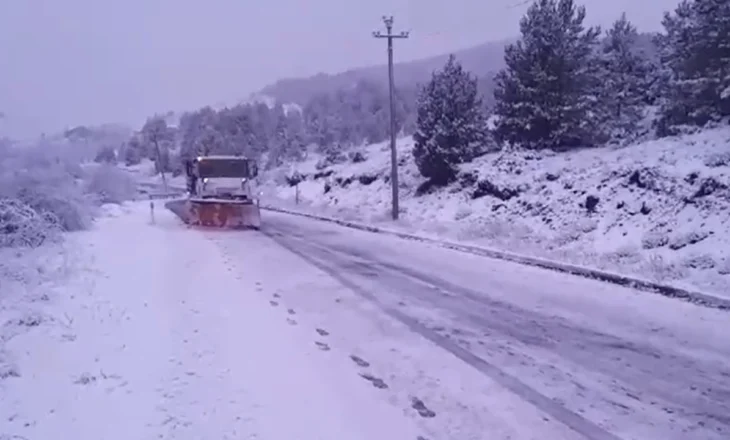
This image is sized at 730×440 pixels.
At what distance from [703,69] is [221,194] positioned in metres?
19.1

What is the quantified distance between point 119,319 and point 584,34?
→ 26.9 metres

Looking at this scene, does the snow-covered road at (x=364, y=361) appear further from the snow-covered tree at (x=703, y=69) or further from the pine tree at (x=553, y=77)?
the pine tree at (x=553, y=77)

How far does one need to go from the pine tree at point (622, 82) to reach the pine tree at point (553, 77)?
66.9 inches

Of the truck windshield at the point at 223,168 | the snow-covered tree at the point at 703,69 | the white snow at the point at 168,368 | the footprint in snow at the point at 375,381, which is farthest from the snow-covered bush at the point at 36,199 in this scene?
the snow-covered tree at the point at 703,69

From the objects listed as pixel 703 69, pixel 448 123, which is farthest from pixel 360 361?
pixel 448 123

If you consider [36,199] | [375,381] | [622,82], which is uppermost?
[622,82]

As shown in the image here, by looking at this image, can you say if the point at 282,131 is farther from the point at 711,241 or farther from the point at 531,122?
the point at 711,241

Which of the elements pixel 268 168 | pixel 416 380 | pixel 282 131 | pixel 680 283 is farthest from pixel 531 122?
pixel 282 131

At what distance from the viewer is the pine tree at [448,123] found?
102ft

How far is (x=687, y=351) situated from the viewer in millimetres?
7609

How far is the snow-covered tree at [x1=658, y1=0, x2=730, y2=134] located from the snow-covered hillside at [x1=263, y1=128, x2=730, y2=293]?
2279 millimetres

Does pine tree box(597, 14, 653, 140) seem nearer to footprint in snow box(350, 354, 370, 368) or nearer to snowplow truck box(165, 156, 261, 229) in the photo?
snowplow truck box(165, 156, 261, 229)

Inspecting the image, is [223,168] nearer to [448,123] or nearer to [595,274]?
[448,123]

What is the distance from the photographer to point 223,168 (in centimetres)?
2680
